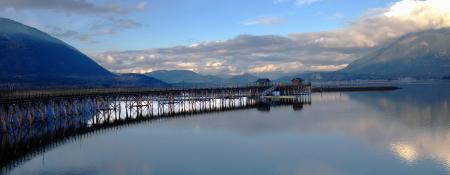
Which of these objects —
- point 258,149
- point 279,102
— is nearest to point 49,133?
point 258,149

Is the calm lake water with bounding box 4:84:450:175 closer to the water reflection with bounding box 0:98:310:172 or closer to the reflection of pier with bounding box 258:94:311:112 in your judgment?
the water reflection with bounding box 0:98:310:172

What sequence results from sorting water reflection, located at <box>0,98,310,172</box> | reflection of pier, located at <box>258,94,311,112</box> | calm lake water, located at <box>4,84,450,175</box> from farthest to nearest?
reflection of pier, located at <box>258,94,311,112</box> → water reflection, located at <box>0,98,310,172</box> → calm lake water, located at <box>4,84,450,175</box>

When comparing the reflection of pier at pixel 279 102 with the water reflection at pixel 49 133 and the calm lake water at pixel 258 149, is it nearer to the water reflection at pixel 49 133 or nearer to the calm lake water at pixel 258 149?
the water reflection at pixel 49 133

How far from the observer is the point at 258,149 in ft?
141

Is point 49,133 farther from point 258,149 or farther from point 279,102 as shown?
point 279,102

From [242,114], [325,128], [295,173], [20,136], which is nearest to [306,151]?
[295,173]

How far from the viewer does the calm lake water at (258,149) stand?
34.4 m

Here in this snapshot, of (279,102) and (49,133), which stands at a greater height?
(279,102)

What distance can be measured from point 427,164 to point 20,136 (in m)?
42.9

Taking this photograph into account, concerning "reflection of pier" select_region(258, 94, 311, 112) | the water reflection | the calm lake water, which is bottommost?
the calm lake water

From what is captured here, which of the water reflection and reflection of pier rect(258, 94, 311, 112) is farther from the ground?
reflection of pier rect(258, 94, 311, 112)

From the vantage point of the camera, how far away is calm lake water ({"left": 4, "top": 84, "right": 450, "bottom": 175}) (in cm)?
3444

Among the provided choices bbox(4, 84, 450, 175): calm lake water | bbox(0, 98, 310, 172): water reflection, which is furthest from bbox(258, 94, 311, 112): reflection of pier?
bbox(4, 84, 450, 175): calm lake water

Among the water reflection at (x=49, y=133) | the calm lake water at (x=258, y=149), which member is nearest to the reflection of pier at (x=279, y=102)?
the water reflection at (x=49, y=133)
